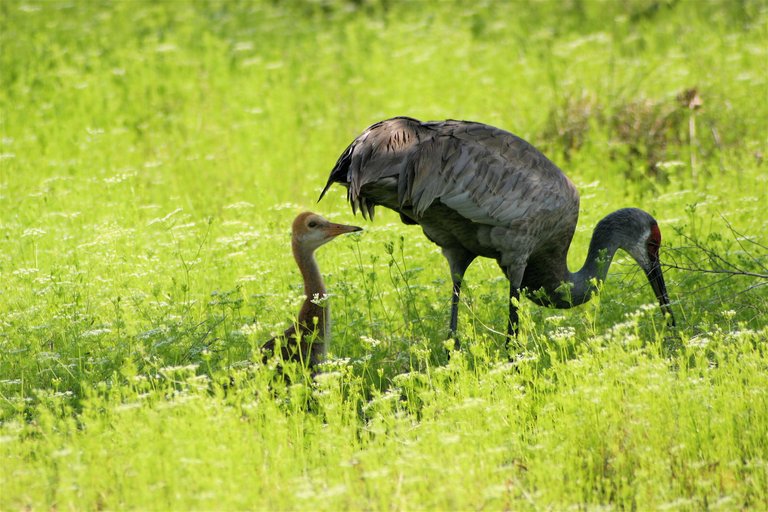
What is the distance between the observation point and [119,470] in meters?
4.92

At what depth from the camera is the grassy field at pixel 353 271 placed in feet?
16.3

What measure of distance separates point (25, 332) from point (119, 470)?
222cm

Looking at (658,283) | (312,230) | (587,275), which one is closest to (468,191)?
(312,230)

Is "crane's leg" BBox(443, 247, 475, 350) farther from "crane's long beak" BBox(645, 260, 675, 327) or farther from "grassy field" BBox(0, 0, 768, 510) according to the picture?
"crane's long beak" BBox(645, 260, 675, 327)

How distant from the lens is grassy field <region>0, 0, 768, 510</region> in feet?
16.3

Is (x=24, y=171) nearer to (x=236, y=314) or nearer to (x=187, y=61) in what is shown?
(x=187, y=61)

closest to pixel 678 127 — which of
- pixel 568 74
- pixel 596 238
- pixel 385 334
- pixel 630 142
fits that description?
pixel 630 142

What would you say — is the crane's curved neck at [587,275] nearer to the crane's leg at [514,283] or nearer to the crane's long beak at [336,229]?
the crane's leg at [514,283]

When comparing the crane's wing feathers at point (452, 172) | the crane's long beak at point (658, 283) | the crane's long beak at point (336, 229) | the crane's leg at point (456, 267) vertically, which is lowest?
the crane's long beak at point (658, 283)

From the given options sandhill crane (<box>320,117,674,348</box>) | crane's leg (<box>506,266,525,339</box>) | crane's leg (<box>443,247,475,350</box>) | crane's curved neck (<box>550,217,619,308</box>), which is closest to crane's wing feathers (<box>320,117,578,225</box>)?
sandhill crane (<box>320,117,674,348</box>)

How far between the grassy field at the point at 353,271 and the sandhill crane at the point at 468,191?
0.35 metres

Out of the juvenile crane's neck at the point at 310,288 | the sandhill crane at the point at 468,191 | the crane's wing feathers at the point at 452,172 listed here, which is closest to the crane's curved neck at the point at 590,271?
the sandhill crane at the point at 468,191

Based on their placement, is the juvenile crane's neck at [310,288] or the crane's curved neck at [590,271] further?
the crane's curved neck at [590,271]

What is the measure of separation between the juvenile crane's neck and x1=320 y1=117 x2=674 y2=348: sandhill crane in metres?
0.43
